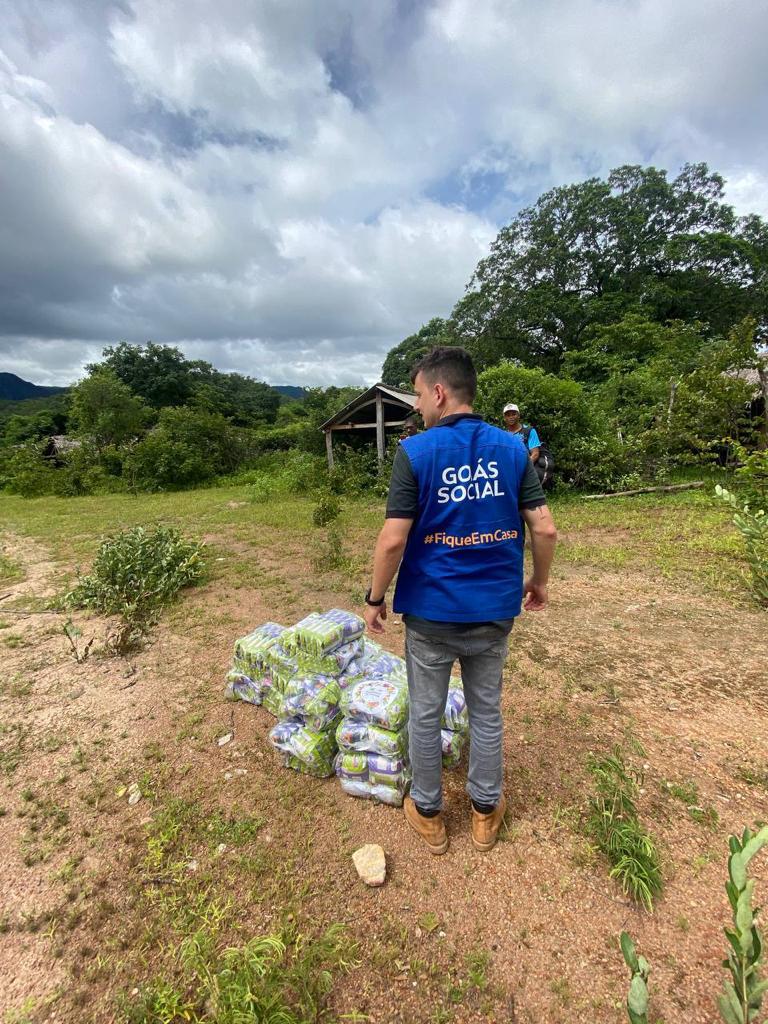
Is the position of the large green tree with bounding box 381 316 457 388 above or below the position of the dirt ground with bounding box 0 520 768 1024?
above

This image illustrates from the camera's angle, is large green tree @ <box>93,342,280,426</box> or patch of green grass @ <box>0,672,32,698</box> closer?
patch of green grass @ <box>0,672,32,698</box>

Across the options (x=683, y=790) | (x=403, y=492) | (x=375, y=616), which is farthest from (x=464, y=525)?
(x=683, y=790)

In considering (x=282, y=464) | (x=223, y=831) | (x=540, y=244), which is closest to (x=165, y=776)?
(x=223, y=831)

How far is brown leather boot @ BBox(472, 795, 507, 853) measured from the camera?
174 centimetres

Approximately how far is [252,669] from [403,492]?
185cm

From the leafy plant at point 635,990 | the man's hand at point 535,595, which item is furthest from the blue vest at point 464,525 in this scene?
the leafy plant at point 635,990

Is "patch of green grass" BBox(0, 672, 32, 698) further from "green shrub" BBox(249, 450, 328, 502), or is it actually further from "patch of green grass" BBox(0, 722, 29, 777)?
"green shrub" BBox(249, 450, 328, 502)

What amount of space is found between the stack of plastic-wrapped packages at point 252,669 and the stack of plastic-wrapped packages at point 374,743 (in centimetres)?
72

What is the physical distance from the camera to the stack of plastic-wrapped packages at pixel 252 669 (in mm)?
2605

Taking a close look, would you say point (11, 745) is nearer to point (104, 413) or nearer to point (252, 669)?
point (252, 669)

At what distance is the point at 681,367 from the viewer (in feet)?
36.4

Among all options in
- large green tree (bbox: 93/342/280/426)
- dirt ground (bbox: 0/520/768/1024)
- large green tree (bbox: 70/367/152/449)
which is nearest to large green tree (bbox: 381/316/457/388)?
large green tree (bbox: 93/342/280/426)

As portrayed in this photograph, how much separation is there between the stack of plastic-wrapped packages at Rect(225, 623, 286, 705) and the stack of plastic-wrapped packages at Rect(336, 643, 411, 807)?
Answer: 0.72 m

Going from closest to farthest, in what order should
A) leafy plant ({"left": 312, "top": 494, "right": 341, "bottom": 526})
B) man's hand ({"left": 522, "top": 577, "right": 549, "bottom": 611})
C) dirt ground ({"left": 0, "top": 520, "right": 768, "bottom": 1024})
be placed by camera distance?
dirt ground ({"left": 0, "top": 520, "right": 768, "bottom": 1024})
man's hand ({"left": 522, "top": 577, "right": 549, "bottom": 611})
leafy plant ({"left": 312, "top": 494, "right": 341, "bottom": 526})
